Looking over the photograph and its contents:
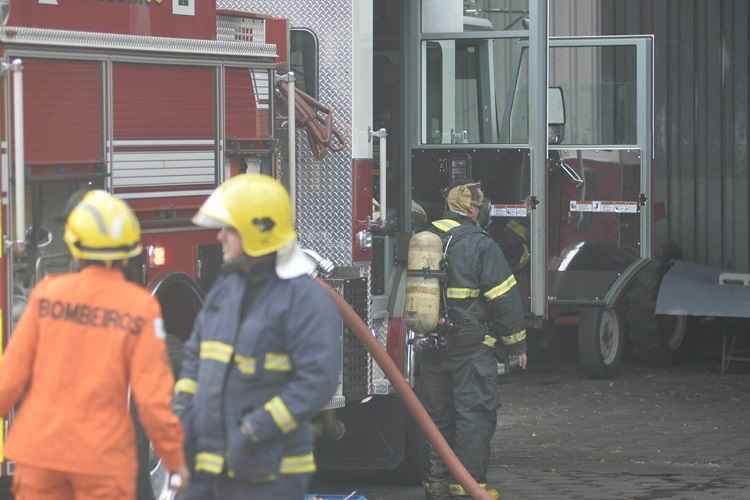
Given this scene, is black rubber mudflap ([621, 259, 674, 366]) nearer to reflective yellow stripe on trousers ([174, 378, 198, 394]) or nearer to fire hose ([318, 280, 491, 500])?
fire hose ([318, 280, 491, 500])

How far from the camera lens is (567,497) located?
28.3 feet

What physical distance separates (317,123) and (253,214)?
3243mm

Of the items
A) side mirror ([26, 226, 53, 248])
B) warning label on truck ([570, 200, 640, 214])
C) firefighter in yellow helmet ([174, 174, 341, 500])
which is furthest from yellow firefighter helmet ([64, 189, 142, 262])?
warning label on truck ([570, 200, 640, 214])

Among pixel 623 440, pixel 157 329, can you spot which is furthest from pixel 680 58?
pixel 157 329

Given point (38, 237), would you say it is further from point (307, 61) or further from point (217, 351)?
point (307, 61)

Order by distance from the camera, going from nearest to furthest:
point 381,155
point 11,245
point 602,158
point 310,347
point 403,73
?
point 310,347 < point 11,245 < point 381,155 < point 403,73 < point 602,158

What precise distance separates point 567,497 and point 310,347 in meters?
4.08

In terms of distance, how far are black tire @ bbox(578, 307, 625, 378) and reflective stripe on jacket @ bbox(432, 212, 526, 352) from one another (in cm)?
465

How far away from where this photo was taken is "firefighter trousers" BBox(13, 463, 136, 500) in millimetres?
4941

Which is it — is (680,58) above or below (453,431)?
above

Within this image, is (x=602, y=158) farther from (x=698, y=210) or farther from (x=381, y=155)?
(x=381, y=155)

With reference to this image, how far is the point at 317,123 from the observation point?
8.11 meters

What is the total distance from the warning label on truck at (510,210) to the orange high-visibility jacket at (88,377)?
20.1 ft

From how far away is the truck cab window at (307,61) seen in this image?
8.34 meters
